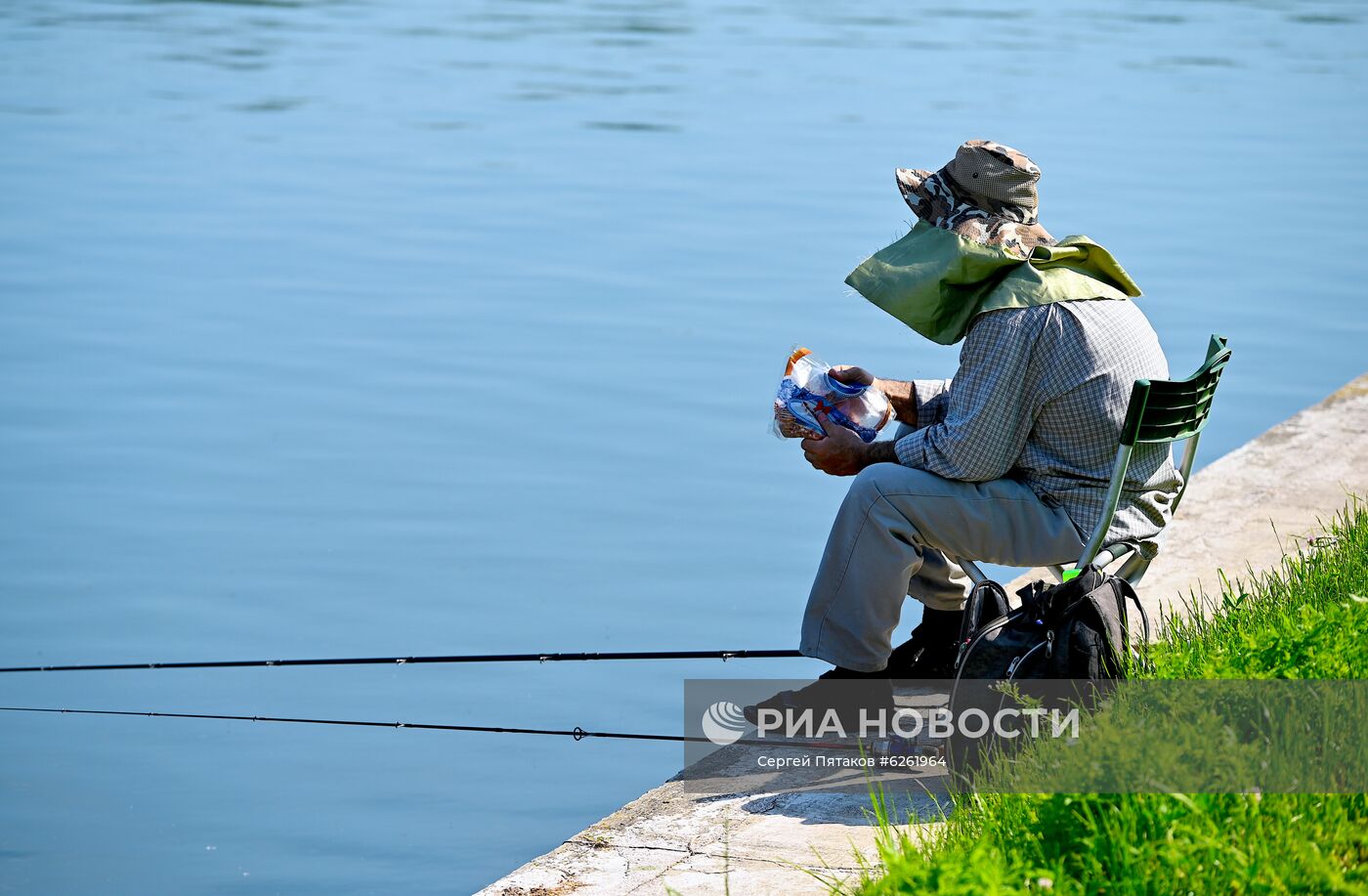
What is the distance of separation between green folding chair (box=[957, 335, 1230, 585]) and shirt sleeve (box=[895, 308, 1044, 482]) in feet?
0.77

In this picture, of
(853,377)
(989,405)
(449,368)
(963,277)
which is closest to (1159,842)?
(989,405)

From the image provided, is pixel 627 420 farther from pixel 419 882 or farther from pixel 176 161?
pixel 176 161

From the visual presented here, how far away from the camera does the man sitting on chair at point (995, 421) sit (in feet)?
13.8

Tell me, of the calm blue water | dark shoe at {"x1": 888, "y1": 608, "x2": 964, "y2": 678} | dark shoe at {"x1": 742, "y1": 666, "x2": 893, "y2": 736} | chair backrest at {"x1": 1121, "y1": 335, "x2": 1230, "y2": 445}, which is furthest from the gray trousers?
the calm blue water

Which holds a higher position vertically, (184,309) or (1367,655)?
(184,309)

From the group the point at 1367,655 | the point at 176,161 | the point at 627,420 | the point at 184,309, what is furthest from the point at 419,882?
the point at 176,161

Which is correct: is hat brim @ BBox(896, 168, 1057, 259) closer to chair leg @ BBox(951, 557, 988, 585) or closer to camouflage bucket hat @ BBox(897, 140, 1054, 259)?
camouflage bucket hat @ BBox(897, 140, 1054, 259)

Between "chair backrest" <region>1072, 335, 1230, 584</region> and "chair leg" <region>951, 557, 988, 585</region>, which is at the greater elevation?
"chair backrest" <region>1072, 335, 1230, 584</region>

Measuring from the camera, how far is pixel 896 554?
13.9ft

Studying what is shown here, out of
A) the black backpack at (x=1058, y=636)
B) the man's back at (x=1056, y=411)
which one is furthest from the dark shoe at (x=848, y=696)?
the man's back at (x=1056, y=411)

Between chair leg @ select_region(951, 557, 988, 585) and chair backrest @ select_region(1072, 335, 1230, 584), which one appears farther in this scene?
chair leg @ select_region(951, 557, 988, 585)

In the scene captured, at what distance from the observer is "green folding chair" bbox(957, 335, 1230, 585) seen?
3955mm

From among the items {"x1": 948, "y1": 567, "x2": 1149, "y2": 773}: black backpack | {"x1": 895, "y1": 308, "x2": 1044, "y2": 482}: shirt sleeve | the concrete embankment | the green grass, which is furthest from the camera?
{"x1": 895, "y1": 308, "x2": 1044, "y2": 482}: shirt sleeve

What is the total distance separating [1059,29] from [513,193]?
16.6m
